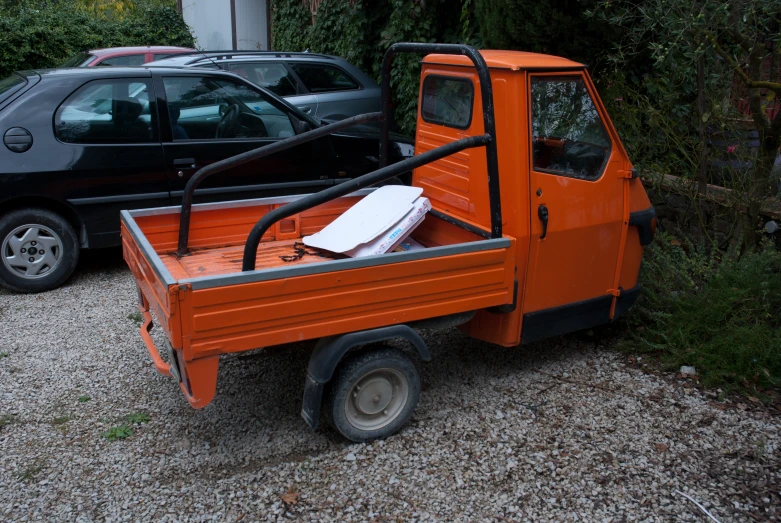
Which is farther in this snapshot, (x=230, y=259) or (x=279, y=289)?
(x=230, y=259)

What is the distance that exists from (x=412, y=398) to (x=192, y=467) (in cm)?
122

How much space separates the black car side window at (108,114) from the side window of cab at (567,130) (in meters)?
3.42

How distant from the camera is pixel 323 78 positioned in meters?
8.62

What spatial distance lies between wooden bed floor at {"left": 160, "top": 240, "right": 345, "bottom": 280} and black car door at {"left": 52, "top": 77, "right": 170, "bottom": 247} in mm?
1798

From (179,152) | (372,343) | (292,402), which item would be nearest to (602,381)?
(372,343)

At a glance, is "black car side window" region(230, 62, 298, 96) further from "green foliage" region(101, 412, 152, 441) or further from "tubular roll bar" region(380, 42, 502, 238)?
"green foliage" region(101, 412, 152, 441)

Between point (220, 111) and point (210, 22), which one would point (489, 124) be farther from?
point (210, 22)

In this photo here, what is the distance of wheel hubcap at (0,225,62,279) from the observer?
225 inches

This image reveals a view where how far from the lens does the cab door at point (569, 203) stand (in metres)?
4.09

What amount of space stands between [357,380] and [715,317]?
2604 millimetres

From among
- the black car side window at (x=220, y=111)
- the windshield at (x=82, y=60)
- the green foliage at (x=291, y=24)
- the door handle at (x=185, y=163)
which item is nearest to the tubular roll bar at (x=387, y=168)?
the door handle at (x=185, y=163)

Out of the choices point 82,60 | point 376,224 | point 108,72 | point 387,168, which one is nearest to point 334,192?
point 387,168

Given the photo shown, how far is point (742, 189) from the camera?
5.47 meters

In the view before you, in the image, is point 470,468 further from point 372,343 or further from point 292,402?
point 292,402
